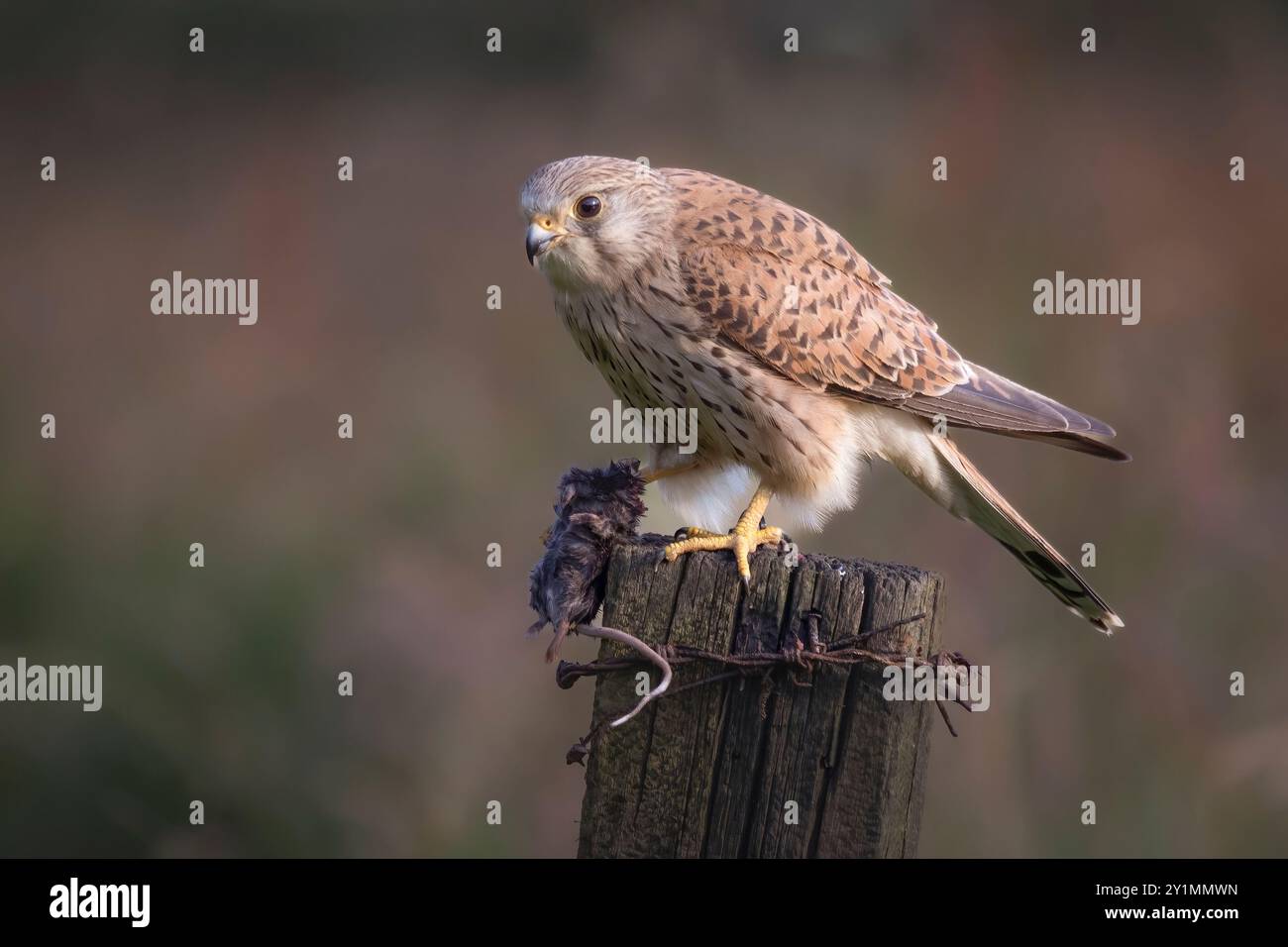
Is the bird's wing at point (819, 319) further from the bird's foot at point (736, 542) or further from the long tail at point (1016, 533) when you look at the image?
the bird's foot at point (736, 542)

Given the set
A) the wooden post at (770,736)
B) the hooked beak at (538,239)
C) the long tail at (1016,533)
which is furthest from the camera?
the long tail at (1016,533)

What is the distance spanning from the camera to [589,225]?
3381mm

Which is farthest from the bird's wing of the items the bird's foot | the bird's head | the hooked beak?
the bird's foot

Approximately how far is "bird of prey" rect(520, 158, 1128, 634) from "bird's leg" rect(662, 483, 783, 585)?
0.20 metres

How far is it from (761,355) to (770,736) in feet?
4.28

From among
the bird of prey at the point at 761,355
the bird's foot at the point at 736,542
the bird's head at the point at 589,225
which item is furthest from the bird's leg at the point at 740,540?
the bird's head at the point at 589,225

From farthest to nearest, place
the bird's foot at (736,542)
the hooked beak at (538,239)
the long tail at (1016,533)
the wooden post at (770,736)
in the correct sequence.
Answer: the long tail at (1016,533) → the hooked beak at (538,239) → the bird's foot at (736,542) → the wooden post at (770,736)

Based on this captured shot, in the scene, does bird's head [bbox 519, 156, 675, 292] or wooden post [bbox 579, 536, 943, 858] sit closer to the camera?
wooden post [bbox 579, 536, 943, 858]

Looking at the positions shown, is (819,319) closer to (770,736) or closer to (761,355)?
(761,355)

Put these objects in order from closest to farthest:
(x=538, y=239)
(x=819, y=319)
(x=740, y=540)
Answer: (x=740, y=540)
(x=538, y=239)
(x=819, y=319)

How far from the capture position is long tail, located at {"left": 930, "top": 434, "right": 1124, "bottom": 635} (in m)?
3.58

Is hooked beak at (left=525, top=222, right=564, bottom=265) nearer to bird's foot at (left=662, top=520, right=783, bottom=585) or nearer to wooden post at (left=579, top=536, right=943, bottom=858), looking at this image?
bird's foot at (left=662, top=520, right=783, bottom=585)

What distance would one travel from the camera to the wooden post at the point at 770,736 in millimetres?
2293

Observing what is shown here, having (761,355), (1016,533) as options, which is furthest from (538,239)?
(1016,533)
